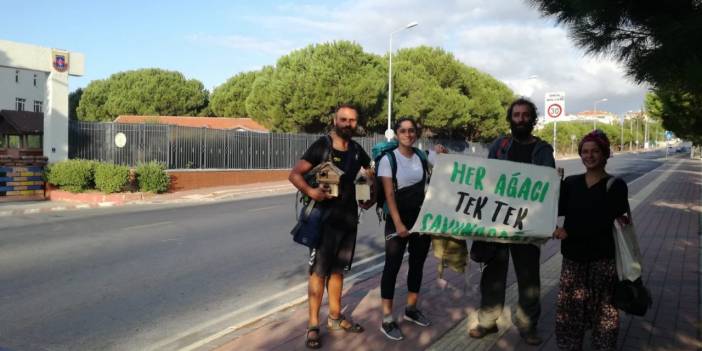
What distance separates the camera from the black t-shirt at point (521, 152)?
448cm

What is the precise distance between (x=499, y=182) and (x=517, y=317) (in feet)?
3.39

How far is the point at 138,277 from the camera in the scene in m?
7.17

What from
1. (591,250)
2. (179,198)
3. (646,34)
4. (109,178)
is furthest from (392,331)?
(179,198)

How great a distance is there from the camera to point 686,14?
144 inches

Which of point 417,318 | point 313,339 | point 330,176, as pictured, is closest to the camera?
point 330,176

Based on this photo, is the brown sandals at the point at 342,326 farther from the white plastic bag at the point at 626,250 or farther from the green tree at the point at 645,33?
the green tree at the point at 645,33

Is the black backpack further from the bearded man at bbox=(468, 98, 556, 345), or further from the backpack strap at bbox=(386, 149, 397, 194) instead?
the bearded man at bbox=(468, 98, 556, 345)

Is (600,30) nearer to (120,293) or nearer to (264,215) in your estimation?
(120,293)

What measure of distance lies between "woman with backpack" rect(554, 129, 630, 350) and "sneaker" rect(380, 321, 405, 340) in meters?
1.16

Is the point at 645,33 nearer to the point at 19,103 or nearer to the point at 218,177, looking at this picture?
the point at 218,177

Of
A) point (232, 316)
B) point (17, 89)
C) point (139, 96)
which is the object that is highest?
point (139, 96)

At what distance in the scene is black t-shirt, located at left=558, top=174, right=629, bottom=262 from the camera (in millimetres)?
3947

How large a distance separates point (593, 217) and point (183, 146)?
21021 millimetres

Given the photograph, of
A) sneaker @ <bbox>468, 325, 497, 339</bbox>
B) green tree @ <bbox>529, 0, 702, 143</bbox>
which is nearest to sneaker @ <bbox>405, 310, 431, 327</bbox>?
sneaker @ <bbox>468, 325, 497, 339</bbox>
